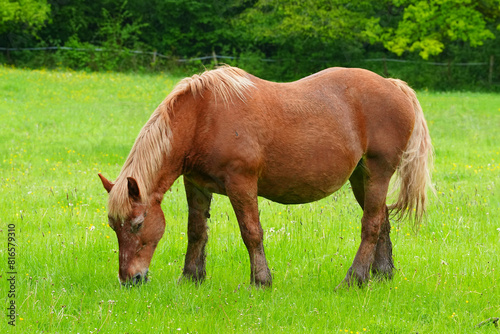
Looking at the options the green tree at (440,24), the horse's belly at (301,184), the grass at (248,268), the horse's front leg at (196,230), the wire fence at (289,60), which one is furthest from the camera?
the wire fence at (289,60)

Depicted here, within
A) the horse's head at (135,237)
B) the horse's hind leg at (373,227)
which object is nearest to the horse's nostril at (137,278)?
the horse's head at (135,237)

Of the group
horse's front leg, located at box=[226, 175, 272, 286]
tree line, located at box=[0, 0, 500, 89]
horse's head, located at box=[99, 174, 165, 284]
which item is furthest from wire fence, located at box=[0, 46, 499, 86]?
horse's head, located at box=[99, 174, 165, 284]

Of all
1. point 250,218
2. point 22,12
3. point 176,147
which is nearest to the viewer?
point 176,147

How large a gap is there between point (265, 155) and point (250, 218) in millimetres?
556

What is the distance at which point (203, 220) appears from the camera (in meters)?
4.88

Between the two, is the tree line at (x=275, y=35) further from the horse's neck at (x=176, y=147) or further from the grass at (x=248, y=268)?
the horse's neck at (x=176, y=147)

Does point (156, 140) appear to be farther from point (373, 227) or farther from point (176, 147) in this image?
point (373, 227)

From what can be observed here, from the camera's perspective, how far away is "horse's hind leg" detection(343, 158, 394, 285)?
4863mm

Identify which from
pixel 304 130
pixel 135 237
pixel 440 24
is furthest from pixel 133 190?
pixel 440 24

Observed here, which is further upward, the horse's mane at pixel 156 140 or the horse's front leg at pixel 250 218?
the horse's mane at pixel 156 140

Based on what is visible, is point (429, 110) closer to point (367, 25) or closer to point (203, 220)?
point (367, 25)

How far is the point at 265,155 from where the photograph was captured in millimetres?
4488

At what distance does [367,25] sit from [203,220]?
94.1 ft

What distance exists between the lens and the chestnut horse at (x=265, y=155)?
425cm
